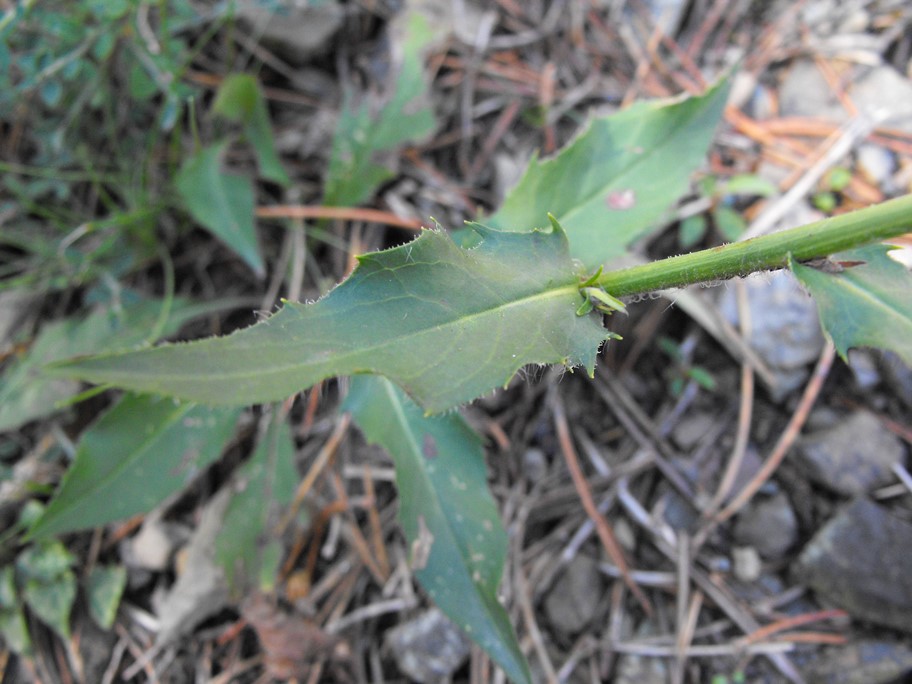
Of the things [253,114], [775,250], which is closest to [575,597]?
[775,250]

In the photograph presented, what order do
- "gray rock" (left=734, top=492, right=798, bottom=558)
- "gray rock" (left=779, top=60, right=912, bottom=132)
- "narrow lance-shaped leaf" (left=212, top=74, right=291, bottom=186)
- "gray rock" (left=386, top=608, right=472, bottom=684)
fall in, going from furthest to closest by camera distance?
1. "gray rock" (left=779, top=60, right=912, bottom=132)
2. "narrow lance-shaped leaf" (left=212, top=74, right=291, bottom=186)
3. "gray rock" (left=734, top=492, right=798, bottom=558)
4. "gray rock" (left=386, top=608, right=472, bottom=684)

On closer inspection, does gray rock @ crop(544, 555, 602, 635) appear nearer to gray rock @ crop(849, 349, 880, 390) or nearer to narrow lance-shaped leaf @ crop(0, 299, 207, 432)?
gray rock @ crop(849, 349, 880, 390)

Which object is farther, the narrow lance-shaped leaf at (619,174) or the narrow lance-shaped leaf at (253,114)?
the narrow lance-shaped leaf at (253,114)

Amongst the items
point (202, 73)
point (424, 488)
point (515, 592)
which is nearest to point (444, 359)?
point (424, 488)

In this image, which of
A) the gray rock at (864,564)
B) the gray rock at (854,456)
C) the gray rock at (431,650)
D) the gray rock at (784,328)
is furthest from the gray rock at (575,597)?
the gray rock at (784,328)

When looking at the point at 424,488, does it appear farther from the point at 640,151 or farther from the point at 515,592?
the point at 640,151

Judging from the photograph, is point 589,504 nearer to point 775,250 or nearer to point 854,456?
point 854,456

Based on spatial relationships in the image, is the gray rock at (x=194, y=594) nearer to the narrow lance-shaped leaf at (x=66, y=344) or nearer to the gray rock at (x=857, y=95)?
the narrow lance-shaped leaf at (x=66, y=344)

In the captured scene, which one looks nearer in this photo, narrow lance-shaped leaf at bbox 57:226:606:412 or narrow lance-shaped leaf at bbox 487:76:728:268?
narrow lance-shaped leaf at bbox 57:226:606:412

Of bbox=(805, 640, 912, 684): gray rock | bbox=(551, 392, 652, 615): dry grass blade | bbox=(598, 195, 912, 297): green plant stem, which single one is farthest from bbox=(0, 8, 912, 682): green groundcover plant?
bbox=(805, 640, 912, 684): gray rock
